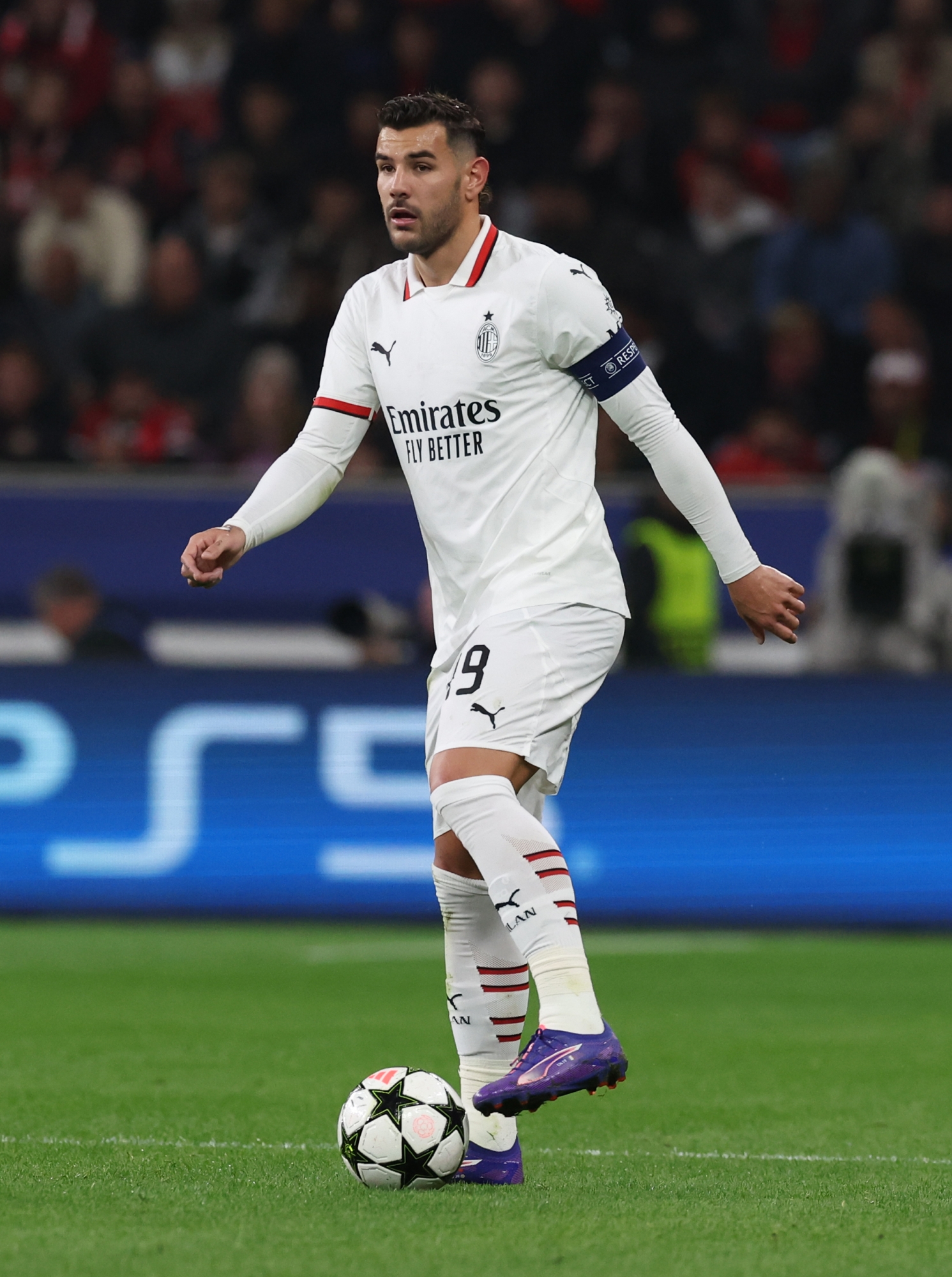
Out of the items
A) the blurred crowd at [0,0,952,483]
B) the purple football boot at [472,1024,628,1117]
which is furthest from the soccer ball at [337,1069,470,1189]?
the blurred crowd at [0,0,952,483]

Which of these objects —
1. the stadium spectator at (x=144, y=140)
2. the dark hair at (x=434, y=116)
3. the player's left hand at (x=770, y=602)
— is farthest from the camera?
the stadium spectator at (x=144, y=140)

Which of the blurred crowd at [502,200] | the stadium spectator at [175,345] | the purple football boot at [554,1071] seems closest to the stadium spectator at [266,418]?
the blurred crowd at [502,200]

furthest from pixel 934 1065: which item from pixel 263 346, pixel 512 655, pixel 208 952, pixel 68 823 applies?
pixel 263 346

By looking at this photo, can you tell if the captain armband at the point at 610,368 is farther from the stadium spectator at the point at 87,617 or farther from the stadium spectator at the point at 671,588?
the stadium spectator at the point at 87,617

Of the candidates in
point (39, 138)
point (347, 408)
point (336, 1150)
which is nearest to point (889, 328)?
point (39, 138)

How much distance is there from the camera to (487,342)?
4.93 metres

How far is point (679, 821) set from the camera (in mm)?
10383

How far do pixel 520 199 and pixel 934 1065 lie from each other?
8.17 m

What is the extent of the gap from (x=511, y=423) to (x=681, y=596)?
251 inches

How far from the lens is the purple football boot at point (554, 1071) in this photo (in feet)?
14.4

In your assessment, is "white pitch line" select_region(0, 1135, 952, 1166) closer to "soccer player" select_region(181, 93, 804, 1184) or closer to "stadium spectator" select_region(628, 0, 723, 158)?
"soccer player" select_region(181, 93, 804, 1184)

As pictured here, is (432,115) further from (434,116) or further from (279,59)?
(279,59)

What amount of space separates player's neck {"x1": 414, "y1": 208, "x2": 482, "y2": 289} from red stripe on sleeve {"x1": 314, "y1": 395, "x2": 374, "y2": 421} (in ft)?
1.23

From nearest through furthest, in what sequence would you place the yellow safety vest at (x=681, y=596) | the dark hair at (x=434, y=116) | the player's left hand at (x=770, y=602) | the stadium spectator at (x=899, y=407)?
the player's left hand at (x=770, y=602) → the dark hair at (x=434, y=116) → the yellow safety vest at (x=681, y=596) → the stadium spectator at (x=899, y=407)
